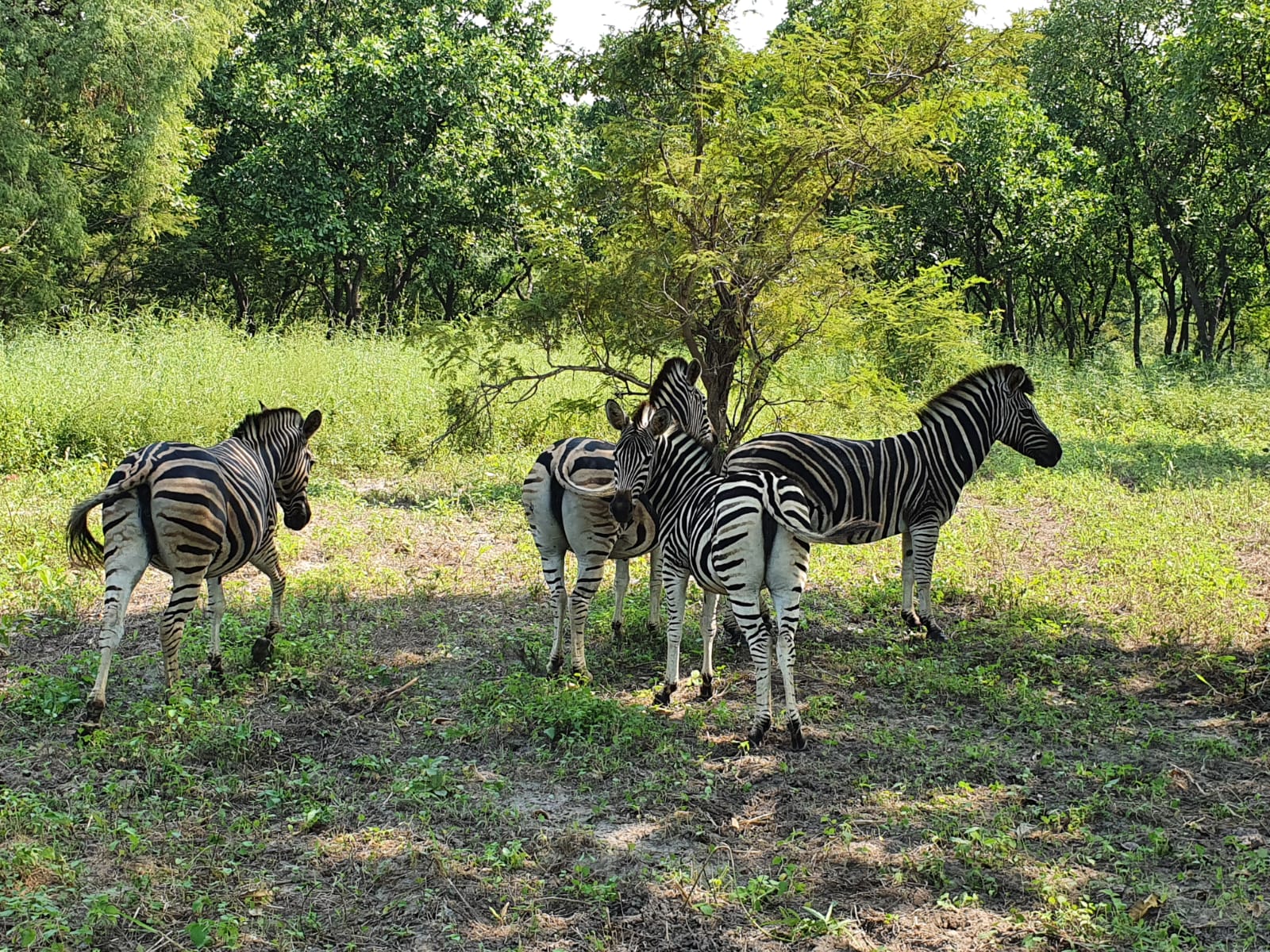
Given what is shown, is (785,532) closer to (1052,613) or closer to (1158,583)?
(1052,613)

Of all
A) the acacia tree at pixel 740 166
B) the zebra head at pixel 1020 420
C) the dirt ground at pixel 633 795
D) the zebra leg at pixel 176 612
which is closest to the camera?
the dirt ground at pixel 633 795

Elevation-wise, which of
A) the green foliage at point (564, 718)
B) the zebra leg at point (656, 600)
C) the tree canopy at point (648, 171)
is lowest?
the green foliage at point (564, 718)

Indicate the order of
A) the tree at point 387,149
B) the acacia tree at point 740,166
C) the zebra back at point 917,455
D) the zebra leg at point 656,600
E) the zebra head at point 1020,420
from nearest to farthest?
the zebra back at point 917,455 → the zebra leg at point 656,600 → the zebra head at point 1020,420 → the acacia tree at point 740,166 → the tree at point 387,149

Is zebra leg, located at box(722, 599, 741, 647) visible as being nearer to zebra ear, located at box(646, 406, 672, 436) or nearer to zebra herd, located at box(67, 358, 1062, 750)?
zebra herd, located at box(67, 358, 1062, 750)

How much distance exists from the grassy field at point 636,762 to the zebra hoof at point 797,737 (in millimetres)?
167

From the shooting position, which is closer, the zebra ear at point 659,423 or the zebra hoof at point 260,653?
the zebra ear at point 659,423

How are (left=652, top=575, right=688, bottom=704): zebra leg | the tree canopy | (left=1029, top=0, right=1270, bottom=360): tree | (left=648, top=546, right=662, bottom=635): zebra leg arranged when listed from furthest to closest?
(left=1029, top=0, right=1270, bottom=360): tree, the tree canopy, (left=648, top=546, right=662, bottom=635): zebra leg, (left=652, top=575, right=688, bottom=704): zebra leg

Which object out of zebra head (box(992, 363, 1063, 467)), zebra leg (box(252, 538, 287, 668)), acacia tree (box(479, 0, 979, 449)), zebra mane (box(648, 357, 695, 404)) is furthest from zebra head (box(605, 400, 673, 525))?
zebra head (box(992, 363, 1063, 467))

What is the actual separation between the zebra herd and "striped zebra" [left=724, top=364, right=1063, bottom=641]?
0.01 metres

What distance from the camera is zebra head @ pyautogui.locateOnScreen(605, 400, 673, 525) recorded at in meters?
6.33

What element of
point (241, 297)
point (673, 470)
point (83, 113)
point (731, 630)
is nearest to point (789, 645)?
point (673, 470)

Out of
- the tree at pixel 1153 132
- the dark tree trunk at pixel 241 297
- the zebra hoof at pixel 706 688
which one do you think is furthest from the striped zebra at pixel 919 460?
the dark tree trunk at pixel 241 297

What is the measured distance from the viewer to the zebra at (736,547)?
557 centimetres

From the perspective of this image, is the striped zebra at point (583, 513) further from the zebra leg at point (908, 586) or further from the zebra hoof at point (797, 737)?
the zebra leg at point (908, 586)
